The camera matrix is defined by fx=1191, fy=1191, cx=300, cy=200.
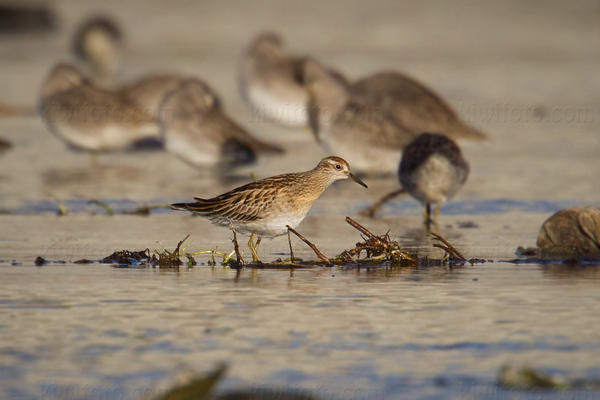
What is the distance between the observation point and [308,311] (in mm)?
7070

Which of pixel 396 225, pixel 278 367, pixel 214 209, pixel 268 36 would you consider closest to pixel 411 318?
pixel 278 367

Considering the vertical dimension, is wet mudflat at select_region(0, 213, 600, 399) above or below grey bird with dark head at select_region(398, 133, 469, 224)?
below

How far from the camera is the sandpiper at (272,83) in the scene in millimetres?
20641

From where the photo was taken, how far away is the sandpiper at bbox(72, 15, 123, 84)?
2738 centimetres

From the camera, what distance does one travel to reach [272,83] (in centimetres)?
2109

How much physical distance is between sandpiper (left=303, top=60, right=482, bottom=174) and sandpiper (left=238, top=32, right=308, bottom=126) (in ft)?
9.25

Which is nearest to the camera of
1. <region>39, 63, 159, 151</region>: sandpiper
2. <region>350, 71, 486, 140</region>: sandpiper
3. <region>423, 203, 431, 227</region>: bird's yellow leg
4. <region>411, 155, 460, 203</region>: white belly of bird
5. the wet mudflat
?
the wet mudflat

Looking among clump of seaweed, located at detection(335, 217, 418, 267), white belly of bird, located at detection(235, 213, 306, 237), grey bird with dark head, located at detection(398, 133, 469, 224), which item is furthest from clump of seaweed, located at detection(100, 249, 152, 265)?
grey bird with dark head, located at detection(398, 133, 469, 224)

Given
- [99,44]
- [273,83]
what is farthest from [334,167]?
[99,44]

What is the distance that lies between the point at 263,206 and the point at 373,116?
240 inches

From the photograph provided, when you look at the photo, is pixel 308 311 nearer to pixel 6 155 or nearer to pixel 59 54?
pixel 6 155

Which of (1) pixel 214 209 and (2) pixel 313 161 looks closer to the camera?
(1) pixel 214 209

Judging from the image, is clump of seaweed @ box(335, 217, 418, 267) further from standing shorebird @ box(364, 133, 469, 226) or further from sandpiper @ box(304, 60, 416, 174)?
sandpiper @ box(304, 60, 416, 174)

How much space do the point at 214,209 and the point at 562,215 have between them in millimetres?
2598
